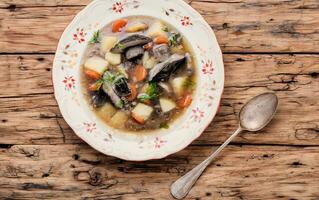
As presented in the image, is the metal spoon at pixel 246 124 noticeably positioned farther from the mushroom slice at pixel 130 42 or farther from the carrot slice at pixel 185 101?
the mushroom slice at pixel 130 42

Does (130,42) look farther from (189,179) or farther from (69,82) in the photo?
(189,179)

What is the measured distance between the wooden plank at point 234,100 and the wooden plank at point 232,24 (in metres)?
0.07

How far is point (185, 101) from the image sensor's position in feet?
10.0

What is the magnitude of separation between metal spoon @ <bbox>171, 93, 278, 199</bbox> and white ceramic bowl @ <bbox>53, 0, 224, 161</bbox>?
0.16 meters

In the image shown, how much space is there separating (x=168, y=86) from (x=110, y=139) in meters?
0.40

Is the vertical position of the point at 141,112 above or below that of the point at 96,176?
above

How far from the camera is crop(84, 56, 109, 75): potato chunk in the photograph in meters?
3.06

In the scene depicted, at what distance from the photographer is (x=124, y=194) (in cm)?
308

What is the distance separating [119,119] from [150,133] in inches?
6.9

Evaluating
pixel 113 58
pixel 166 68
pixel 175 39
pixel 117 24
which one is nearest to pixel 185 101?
pixel 166 68

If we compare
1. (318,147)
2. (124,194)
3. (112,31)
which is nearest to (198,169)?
(124,194)

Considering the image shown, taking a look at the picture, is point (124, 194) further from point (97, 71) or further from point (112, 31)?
point (112, 31)

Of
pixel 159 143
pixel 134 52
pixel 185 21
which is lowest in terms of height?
pixel 159 143

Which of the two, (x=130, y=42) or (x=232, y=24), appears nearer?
(x=130, y=42)
